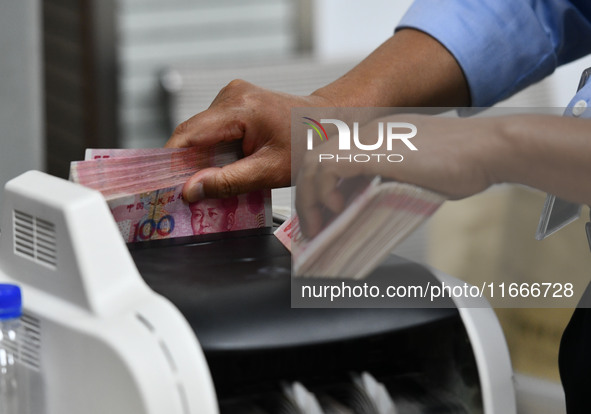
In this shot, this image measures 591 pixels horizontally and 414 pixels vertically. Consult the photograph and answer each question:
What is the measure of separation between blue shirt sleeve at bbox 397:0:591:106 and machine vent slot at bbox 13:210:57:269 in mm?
581

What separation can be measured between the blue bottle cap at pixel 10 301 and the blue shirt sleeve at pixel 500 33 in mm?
636

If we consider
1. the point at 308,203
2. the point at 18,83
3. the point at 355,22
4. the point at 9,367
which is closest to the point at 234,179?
the point at 308,203

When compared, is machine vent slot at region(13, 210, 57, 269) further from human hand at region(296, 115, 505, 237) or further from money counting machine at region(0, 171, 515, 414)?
human hand at region(296, 115, 505, 237)

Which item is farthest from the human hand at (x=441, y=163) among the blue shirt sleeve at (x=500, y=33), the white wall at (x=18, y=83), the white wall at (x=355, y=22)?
the white wall at (x=355, y=22)

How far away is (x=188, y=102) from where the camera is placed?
2.33 m

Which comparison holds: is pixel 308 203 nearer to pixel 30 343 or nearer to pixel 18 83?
pixel 30 343

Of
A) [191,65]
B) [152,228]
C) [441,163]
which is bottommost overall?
[191,65]

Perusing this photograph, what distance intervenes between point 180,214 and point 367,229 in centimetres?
28

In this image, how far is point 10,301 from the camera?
67cm

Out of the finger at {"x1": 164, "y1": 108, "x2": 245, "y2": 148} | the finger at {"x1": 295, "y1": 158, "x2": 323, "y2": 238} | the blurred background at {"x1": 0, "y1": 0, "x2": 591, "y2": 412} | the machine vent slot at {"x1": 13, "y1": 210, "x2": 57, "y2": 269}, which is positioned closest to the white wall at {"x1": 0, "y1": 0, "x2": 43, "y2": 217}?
the blurred background at {"x1": 0, "y1": 0, "x2": 591, "y2": 412}

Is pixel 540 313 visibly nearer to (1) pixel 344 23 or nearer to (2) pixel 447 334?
(2) pixel 447 334

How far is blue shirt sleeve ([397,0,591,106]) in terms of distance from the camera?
1061 mm

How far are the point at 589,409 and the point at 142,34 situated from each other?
8.07 feet

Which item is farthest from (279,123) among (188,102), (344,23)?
(344,23)
